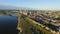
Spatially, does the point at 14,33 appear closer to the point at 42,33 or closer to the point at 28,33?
the point at 28,33

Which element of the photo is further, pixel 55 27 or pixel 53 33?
pixel 55 27

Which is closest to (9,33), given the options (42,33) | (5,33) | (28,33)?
(5,33)

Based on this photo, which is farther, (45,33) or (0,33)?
(0,33)

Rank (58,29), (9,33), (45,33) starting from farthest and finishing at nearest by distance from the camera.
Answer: (58,29)
(9,33)
(45,33)

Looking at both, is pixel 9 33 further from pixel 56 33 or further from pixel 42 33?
pixel 56 33

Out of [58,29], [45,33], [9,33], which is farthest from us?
[58,29]

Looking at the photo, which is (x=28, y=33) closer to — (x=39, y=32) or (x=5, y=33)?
(x=39, y=32)

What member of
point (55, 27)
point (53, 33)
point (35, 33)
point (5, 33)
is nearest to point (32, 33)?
point (35, 33)

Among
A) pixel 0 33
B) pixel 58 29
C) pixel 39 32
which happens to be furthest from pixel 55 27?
pixel 0 33
